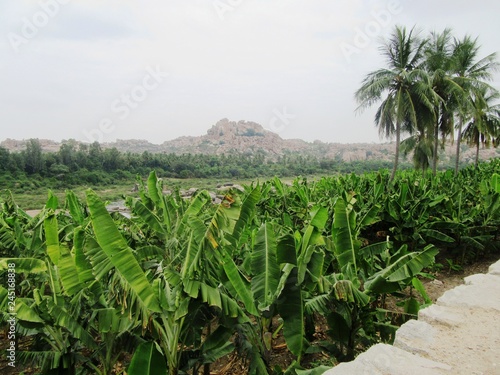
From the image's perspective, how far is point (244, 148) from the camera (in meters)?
102

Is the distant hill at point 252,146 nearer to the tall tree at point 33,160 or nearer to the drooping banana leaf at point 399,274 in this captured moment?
the tall tree at point 33,160

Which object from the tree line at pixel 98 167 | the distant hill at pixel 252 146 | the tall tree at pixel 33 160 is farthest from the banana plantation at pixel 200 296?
the distant hill at pixel 252 146

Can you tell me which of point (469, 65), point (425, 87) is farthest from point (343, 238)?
point (469, 65)

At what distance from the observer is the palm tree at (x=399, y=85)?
61.0 feet

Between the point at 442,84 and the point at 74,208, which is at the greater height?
the point at 442,84

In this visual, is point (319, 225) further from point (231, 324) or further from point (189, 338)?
point (189, 338)

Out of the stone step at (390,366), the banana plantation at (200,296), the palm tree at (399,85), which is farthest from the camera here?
the palm tree at (399,85)

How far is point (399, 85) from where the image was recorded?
1927 cm

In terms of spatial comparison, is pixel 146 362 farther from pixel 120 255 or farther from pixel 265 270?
pixel 265 270

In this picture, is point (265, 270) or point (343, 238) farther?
point (343, 238)

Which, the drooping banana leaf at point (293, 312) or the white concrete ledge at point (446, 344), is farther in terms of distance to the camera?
the drooping banana leaf at point (293, 312)

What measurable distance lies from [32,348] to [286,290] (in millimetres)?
2822

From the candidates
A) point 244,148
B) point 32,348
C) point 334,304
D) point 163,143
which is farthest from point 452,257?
point 163,143

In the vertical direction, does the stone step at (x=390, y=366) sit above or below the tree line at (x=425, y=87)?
below
